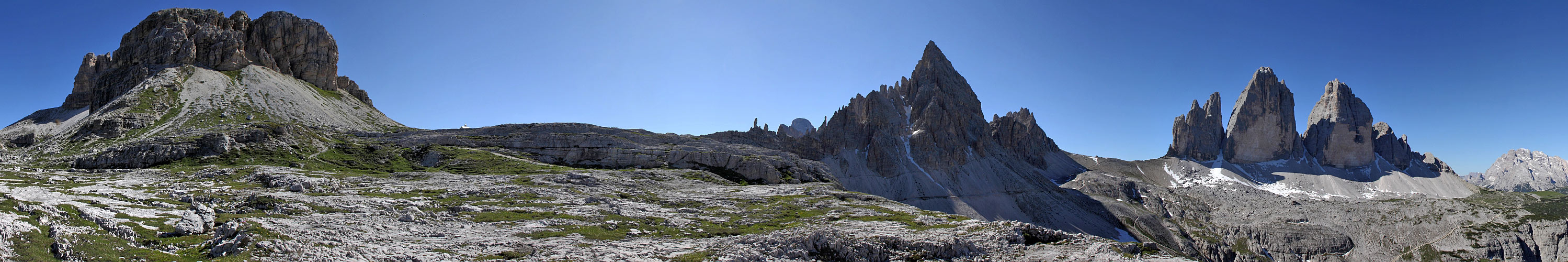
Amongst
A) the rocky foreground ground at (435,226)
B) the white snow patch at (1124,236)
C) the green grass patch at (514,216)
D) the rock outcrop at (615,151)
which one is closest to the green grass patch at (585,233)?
the rocky foreground ground at (435,226)

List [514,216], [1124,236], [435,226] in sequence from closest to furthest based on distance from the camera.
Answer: [435,226] → [514,216] → [1124,236]

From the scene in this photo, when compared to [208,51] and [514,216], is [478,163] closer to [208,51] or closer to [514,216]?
[514,216]

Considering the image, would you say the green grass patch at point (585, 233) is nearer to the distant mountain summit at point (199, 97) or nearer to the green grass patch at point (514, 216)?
the green grass patch at point (514, 216)

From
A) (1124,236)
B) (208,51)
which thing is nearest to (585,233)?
(208,51)

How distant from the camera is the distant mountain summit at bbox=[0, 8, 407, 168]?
290 feet

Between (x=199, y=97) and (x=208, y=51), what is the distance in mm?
30828

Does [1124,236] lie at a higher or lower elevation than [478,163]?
lower

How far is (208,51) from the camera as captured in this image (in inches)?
5620

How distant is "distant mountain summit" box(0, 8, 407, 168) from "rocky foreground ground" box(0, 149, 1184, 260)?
52.4 feet

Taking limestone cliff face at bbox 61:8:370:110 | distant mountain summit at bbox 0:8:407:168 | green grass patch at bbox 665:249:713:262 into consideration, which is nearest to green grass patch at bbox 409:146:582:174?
distant mountain summit at bbox 0:8:407:168

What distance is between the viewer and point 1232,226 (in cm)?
17888

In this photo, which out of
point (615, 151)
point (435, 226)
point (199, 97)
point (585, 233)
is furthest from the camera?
point (615, 151)

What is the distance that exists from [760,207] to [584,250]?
4062 centimetres

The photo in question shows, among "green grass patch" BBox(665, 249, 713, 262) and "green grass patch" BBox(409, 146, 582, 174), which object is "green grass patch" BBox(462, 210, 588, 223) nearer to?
"green grass patch" BBox(665, 249, 713, 262)
